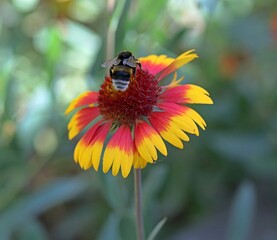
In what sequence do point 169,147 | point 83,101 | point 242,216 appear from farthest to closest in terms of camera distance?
1. point 169,147
2. point 242,216
3. point 83,101

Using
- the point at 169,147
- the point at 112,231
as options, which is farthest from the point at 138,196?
the point at 169,147

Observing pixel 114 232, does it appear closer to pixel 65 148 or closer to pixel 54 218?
pixel 65 148

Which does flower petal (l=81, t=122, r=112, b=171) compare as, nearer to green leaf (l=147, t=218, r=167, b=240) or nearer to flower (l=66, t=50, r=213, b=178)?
flower (l=66, t=50, r=213, b=178)

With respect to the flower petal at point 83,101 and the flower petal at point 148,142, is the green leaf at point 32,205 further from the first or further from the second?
the flower petal at point 148,142

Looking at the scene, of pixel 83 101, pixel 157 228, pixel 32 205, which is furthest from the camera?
pixel 32 205

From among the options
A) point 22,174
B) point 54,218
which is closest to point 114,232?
point 22,174

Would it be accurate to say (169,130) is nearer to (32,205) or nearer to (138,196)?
(138,196)
